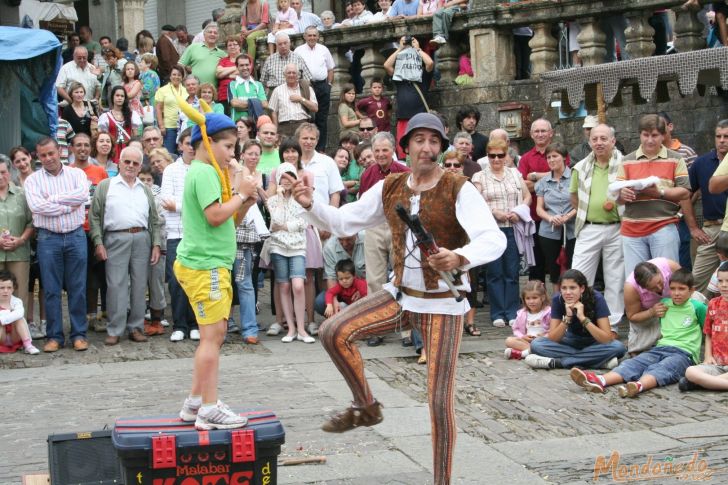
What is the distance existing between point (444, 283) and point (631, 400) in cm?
323

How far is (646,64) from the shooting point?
11430mm

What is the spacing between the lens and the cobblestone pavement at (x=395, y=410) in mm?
7332

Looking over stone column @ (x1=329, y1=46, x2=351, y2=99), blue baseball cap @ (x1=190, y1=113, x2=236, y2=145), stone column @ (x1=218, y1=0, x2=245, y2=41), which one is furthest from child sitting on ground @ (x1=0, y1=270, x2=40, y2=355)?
stone column @ (x1=218, y1=0, x2=245, y2=41)

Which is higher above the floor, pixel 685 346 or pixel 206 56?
pixel 206 56

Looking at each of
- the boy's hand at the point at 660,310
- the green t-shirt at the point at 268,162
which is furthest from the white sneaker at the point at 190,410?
the green t-shirt at the point at 268,162

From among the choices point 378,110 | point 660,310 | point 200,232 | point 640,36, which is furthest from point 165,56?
point 200,232

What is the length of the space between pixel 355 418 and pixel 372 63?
416 inches

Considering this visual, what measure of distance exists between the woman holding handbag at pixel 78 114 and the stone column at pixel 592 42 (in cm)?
586

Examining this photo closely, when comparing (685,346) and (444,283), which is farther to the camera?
(685,346)

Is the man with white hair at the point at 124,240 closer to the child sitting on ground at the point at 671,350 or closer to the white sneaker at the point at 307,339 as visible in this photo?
the white sneaker at the point at 307,339

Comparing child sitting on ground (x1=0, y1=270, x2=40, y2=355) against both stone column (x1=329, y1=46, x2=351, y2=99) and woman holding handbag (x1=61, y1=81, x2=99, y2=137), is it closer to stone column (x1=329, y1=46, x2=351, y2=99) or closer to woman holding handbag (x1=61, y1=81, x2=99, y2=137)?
woman holding handbag (x1=61, y1=81, x2=99, y2=137)

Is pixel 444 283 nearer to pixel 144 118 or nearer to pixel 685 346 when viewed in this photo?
pixel 685 346

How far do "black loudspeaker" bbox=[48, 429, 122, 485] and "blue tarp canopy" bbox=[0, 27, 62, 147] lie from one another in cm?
786

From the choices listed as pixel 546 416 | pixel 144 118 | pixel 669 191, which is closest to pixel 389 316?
pixel 546 416
